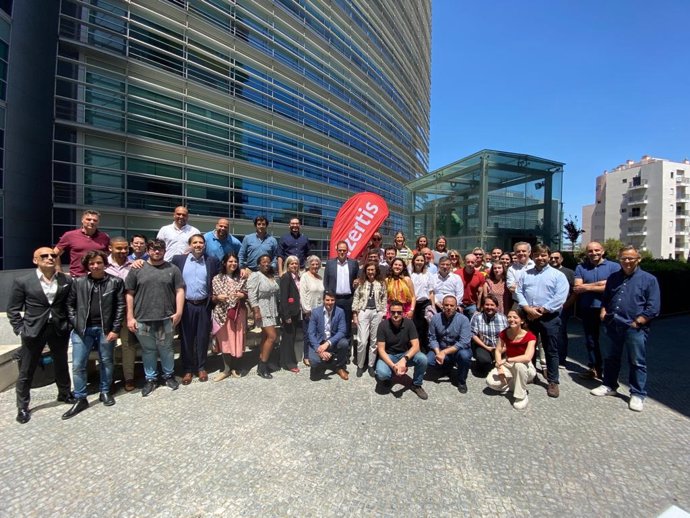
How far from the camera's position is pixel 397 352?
4.48 metres

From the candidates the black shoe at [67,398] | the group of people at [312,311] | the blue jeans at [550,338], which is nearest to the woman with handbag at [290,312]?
the group of people at [312,311]

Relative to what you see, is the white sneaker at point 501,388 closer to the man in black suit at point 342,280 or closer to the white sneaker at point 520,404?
the white sneaker at point 520,404

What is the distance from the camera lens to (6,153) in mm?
10008

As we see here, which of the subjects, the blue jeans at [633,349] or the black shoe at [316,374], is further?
the black shoe at [316,374]

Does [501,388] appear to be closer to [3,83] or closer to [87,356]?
[87,356]

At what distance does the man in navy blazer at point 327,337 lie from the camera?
15.6ft

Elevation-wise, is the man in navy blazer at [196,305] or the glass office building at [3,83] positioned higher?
the glass office building at [3,83]

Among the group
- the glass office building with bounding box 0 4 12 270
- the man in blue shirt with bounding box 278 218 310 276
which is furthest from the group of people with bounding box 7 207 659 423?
the glass office building with bounding box 0 4 12 270

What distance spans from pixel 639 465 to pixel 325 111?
21.3m

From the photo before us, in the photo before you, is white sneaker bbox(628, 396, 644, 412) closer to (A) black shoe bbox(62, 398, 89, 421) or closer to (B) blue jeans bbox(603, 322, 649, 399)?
(B) blue jeans bbox(603, 322, 649, 399)

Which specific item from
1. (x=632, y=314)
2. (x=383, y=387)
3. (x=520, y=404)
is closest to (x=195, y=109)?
(x=383, y=387)

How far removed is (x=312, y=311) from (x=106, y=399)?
2840 millimetres

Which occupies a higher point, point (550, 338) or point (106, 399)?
point (550, 338)

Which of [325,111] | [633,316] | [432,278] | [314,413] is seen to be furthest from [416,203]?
[314,413]
